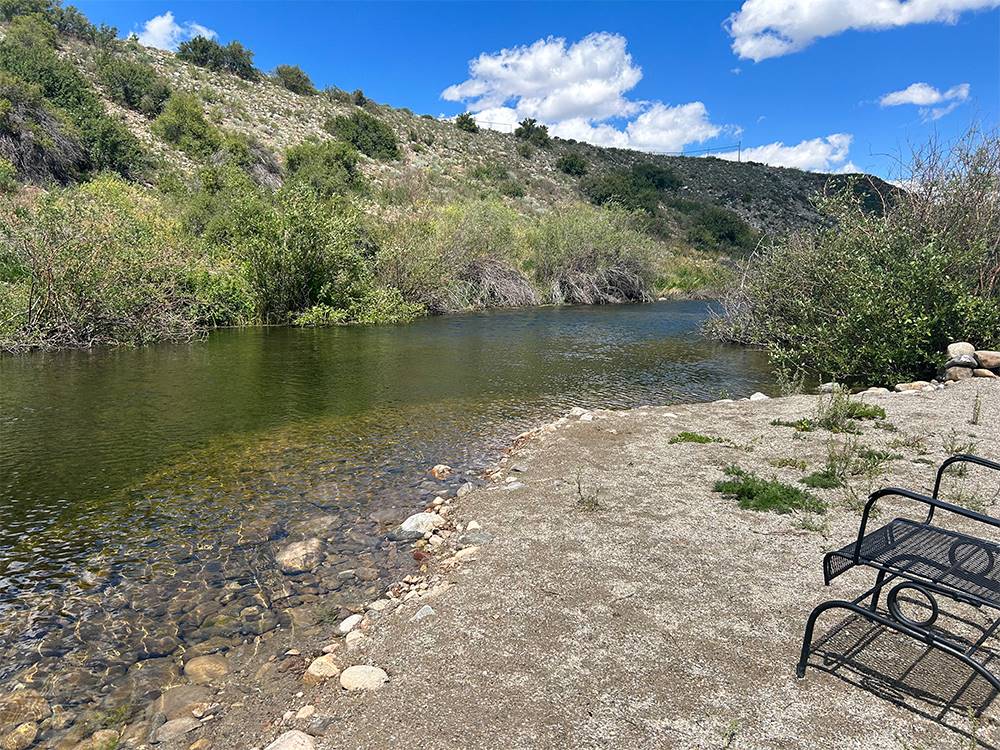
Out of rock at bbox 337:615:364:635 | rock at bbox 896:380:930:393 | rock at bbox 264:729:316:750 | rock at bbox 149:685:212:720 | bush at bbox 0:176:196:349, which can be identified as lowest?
rock at bbox 149:685:212:720

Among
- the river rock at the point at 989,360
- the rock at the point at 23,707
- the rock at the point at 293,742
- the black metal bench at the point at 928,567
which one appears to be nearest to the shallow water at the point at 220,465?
the rock at the point at 23,707

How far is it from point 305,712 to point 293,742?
30 cm

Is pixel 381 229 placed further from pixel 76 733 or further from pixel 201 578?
pixel 76 733

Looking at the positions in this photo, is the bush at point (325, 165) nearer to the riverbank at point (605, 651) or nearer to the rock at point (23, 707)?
the riverbank at point (605, 651)

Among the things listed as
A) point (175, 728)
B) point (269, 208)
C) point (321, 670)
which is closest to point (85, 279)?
point (269, 208)

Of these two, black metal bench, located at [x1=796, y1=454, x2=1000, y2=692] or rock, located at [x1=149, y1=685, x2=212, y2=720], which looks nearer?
black metal bench, located at [x1=796, y1=454, x2=1000, y2=692]

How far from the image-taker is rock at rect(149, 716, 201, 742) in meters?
3.40

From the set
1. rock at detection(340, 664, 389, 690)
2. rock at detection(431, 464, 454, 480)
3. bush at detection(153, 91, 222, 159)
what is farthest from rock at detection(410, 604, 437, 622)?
bush at detection(153, 91, 222, 159)

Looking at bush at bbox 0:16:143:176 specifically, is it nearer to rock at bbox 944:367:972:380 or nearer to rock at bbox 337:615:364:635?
rock at bbox 337:615:364:635

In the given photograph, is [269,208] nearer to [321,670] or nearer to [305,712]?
[321,670]

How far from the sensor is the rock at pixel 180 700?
3628 mm

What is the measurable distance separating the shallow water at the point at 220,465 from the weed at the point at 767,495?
320 cm

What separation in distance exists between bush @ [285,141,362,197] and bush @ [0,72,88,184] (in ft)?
37.8

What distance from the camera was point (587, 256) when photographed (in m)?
34.3
